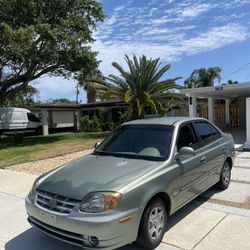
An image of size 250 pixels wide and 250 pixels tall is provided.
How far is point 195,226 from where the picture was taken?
15.7 feet

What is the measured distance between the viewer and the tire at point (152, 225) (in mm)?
3920

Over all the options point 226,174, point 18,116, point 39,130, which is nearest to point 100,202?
point 226,174

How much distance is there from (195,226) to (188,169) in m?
0.86

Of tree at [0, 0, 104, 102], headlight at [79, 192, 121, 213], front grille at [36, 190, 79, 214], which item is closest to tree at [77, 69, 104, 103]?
tree at [0, 0, 104, 102]

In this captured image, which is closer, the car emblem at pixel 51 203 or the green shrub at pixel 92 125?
the car emblem at pixel 51 203

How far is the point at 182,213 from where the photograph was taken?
17.4 feet

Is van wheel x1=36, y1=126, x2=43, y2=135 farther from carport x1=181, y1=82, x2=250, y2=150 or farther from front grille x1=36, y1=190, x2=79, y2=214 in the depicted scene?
front grille x1=36, y1=190, x2=79, y2=214

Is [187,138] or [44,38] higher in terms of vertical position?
[44,38]

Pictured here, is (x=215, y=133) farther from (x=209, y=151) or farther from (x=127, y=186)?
(x=127, y=186)

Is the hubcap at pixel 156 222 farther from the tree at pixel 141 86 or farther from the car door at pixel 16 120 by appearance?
the car door at pixel 16 120

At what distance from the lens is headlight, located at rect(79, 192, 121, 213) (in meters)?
3.62

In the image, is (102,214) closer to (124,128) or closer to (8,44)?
(124,128)

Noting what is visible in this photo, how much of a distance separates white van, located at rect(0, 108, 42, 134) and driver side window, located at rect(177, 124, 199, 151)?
66.1 feet

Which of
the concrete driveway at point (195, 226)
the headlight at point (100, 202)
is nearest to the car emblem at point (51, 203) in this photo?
the headlight at point (100, 202)
